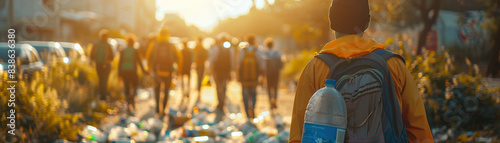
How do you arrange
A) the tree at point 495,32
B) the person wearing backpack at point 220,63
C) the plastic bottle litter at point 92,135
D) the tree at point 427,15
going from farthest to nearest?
the person wearing backpack at point 220,63 → the tree at point 427,15 → the tree at point 495,32 → the plastic bottle litter at point 92,135

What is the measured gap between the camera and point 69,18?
1517 inches

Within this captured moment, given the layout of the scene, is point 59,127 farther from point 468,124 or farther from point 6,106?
point 468,124

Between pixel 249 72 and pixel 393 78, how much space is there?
7335 millimetres

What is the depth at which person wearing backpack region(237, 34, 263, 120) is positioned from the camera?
31.9 ft

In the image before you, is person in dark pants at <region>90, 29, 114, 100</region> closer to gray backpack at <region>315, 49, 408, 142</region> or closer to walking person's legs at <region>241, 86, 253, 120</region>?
walking person's legs at <region>241, 86, 253, 120</region>

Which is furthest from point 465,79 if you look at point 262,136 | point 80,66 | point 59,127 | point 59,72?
point 80,66

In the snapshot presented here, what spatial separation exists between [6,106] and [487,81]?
5474 mm

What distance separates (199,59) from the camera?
12.7m

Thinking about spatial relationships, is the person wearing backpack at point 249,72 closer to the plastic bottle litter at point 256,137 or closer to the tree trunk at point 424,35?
the plastic bottle litter at point 256,137

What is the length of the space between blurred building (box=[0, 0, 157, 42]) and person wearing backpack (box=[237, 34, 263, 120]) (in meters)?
12.3

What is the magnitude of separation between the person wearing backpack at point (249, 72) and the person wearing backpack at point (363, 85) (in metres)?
7.22

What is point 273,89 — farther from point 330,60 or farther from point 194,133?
point 330,60

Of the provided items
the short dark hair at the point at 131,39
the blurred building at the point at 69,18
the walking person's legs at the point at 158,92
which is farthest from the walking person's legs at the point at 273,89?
the blurred building at the point at 69,18

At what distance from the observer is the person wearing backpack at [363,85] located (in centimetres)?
230
